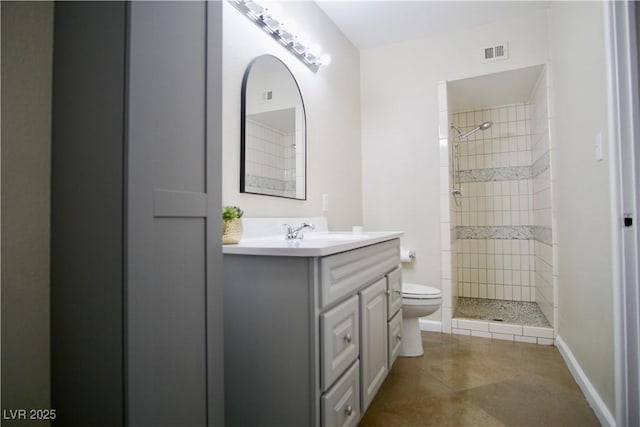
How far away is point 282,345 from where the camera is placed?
1.12 m

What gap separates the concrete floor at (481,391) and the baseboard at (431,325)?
34 cm

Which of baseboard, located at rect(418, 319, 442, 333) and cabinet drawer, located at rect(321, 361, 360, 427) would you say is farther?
baseboard, located at rect(418, 319, 442, 333)

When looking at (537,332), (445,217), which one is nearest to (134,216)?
(445,217)

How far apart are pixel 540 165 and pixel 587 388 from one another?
186 cm

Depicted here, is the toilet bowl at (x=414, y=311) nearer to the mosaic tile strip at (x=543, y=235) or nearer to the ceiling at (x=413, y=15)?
the mosaic tile strip at (x=543, y=235)

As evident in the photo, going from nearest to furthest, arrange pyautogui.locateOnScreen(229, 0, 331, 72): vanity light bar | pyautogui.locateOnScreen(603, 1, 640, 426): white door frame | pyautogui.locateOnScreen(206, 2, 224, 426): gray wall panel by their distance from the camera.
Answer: pyautogui.locateOnScreen(206, 2, 224, 426): gray wall panel → pyautogui.locateOnScreen(603, 1, 640, 426): white door frame → pyautogui.locateOnScreen(229, 0, 331, 72): vanity light bar

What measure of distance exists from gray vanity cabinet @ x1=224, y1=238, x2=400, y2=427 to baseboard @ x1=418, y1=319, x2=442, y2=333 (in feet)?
5.42

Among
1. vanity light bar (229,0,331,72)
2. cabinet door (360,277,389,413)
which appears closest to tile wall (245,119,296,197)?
vanity light bar (229,0,331,72)

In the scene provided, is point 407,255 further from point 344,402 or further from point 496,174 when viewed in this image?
point 344,402

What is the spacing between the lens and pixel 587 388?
65.8 inches

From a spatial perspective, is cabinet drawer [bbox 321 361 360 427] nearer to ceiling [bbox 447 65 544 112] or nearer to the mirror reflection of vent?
the mirror reflection of vent

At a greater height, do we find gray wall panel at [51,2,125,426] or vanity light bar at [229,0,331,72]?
vanity light bar at [229,0,331,72]

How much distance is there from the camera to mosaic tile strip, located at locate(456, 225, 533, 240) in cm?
342

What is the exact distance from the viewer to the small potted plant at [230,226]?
4.35ft
